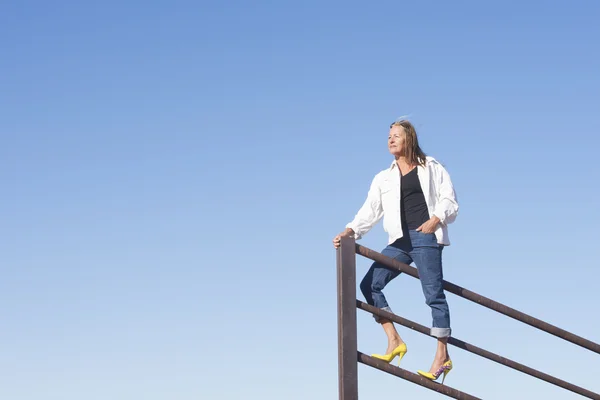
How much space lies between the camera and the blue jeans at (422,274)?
6.86m

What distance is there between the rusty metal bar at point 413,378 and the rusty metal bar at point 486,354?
0.39 metres

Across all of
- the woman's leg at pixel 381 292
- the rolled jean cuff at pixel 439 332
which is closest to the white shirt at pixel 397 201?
the woman's leg at pixel 381 292

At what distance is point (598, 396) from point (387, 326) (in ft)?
6.47

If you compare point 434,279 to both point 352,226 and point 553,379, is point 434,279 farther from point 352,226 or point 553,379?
point 553,379

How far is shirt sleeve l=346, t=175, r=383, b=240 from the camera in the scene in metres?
7.34

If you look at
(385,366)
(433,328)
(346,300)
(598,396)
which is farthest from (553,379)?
(346,300)

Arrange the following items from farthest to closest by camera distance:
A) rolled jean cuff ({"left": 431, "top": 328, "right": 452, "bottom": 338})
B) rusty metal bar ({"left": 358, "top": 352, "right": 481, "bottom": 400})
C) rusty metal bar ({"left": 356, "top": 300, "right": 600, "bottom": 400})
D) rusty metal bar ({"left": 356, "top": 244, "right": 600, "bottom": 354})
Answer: rolled jean cuff ({"left": 431, "top": 328, "right": 452, "bottom": 338}) < rusty metal bar ({"left": 356, "top": 244, "right": 600, "bottom": 354}) < rusty metal bar ({"left": 356, "top": 300, "right": 600, "bottom": 400}) < rusty metal bar ({"left": 358, "top": 352, "right": 481, "bottom": 400})

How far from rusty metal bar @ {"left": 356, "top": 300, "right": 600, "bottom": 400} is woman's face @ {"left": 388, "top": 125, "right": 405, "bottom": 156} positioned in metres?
1.59

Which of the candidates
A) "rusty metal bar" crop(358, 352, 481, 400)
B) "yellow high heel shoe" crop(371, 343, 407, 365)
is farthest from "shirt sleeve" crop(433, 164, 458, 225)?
"rusty metal bar" crop(358, 352, 481, 400)

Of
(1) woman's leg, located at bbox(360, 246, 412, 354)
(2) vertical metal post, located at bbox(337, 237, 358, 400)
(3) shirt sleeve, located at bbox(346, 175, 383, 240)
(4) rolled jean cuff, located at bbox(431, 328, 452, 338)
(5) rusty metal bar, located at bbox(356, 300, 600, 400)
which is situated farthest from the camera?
(3) shirt sleeve, located at bbox(346, 175, 383, 240)

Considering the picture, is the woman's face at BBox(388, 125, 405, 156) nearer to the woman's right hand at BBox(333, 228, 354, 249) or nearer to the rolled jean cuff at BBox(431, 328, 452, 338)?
the woman's right hand at BBox(333, 228, 354, 249)

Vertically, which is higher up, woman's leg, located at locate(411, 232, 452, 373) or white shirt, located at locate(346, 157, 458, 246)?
white shirt, located at locate(346, 157, 458, 246)

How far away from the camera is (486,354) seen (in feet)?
22.5

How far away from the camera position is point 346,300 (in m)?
6.36
